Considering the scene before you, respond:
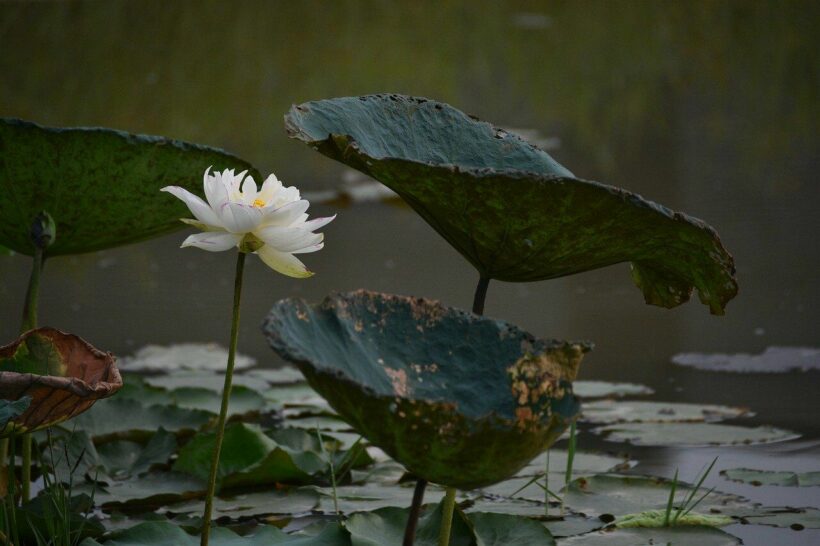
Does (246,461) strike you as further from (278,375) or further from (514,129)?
(514,129)

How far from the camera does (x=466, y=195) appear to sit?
120 cm

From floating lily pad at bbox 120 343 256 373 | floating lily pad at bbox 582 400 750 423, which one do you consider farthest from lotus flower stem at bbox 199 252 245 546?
floating lily pad at bbox 120 343 256 373

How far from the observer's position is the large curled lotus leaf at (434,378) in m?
1.02

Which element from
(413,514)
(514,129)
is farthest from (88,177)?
(514,129)

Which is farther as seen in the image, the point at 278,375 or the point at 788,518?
the point at 278,375

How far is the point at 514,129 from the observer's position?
5.22 meters

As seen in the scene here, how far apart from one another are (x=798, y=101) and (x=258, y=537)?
192 inches

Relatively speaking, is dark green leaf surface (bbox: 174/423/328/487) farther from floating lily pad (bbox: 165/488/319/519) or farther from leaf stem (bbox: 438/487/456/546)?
leaf stem (bbox: 438/487/456/546)

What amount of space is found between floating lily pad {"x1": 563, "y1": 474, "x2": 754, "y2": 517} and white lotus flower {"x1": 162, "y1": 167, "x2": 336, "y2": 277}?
0.65 meters

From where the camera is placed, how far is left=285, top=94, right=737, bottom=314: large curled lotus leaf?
1164 mm

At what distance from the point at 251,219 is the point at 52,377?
26cm

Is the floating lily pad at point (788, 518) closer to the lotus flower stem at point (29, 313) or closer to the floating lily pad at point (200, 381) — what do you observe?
the lotus flower stem at point (29, 313)

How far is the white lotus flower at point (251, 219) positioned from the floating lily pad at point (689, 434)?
942 millimetres

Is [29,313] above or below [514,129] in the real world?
below
